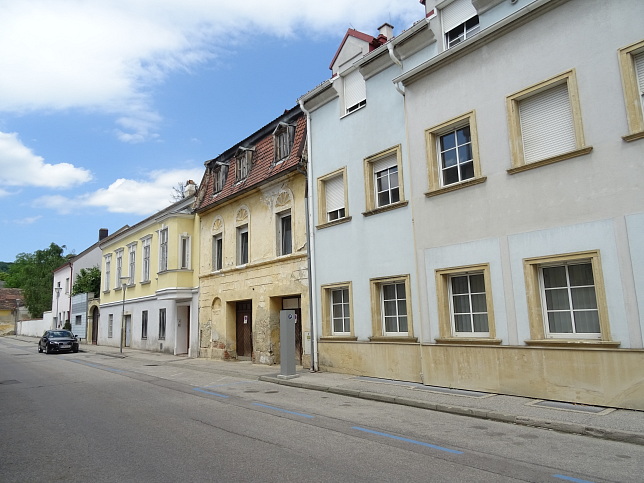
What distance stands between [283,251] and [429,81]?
822 cm

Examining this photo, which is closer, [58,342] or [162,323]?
[162,323]

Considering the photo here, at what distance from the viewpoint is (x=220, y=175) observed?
22047 millimetres

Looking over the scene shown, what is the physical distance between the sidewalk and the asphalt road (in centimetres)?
21

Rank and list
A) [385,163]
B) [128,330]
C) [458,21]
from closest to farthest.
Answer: [458,21], [385,163], [128,330]

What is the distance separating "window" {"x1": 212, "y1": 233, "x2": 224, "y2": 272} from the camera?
21797mm

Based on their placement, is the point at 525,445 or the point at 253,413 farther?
the point at 253,413

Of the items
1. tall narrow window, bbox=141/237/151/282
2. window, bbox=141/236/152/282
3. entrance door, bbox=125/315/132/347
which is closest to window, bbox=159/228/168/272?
window, bbox=141/236/152/282

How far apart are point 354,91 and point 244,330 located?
423 inches

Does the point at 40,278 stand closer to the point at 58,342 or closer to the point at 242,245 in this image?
the point at 58,342

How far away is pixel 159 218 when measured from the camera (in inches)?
983

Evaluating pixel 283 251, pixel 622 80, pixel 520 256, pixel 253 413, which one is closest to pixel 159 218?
pixel 283 251

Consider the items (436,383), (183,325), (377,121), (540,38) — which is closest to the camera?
(540,38)

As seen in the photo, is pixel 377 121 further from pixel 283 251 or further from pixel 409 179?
pixel 283 251

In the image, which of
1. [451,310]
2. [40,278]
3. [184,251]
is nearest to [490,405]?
[451,310]
